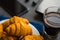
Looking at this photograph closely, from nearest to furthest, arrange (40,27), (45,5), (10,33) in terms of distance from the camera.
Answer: (10,33)
(40,27)
(45,5)

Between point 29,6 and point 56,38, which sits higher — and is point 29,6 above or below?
above

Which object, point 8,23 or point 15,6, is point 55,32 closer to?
point 8,23

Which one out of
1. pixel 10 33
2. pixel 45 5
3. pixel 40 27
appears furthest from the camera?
pixel 45 5

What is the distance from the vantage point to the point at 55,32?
1.35 ft

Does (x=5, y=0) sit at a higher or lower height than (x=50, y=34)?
higher

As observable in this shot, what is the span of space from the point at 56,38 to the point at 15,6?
0.27 meters

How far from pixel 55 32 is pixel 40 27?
0.42ft

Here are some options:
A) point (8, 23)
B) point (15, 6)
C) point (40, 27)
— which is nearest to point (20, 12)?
point (15, 6)

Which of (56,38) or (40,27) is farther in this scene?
(40,27)

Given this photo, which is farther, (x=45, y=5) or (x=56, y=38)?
(x=45, y=5)

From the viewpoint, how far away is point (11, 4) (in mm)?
660

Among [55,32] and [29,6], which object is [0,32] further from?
[29,6]

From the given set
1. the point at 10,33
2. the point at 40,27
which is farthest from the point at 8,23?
the point at 40,27

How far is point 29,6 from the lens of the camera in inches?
26.2
